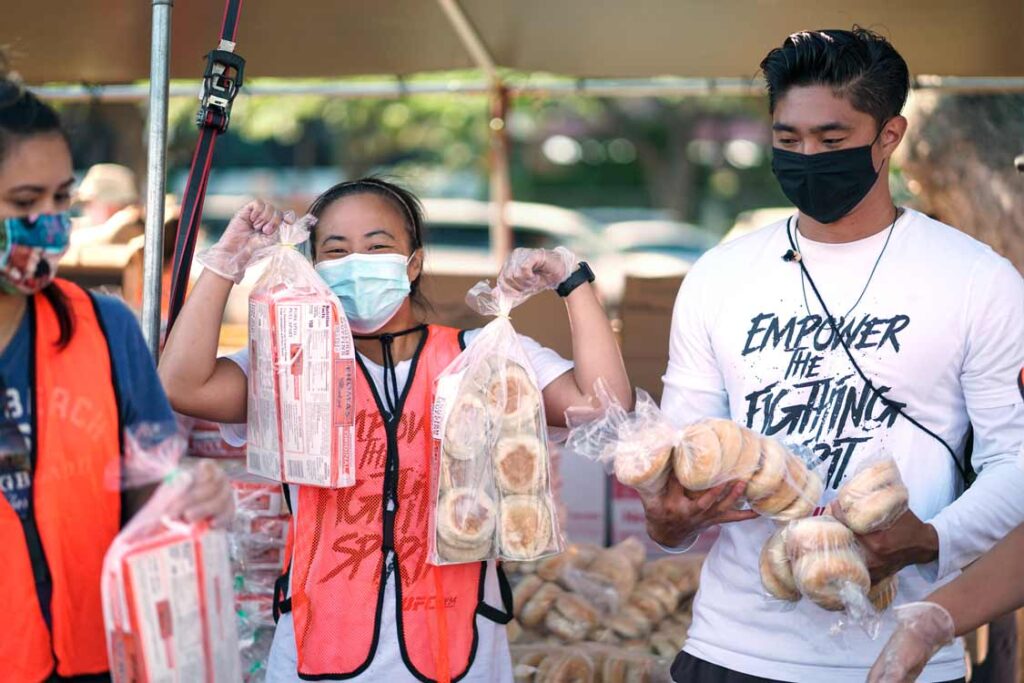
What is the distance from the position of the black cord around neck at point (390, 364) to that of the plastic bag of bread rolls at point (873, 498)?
93 centimetres

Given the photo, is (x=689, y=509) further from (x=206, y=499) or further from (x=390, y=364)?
(x=206, y=499)

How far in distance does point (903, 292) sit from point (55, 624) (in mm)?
1707

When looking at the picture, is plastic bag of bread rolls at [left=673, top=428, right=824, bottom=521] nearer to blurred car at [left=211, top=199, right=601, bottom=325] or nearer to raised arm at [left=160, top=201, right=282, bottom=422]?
raised arm at [left=160, top=201, right=282, bottom=422]

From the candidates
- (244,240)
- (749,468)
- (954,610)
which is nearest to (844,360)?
(749,468)

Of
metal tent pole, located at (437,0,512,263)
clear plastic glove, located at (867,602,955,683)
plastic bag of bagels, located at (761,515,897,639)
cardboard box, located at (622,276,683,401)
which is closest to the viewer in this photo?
clear plastic glove, located at (867,602,955,683)

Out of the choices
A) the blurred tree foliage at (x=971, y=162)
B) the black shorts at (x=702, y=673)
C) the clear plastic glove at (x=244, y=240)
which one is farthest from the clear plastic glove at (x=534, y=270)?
Result: the blurred tree foliage at (x=971, y=162)

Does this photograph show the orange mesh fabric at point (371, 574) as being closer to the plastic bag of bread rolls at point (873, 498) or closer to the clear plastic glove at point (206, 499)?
the clear plastic glove at point (206, 499)

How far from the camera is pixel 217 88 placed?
2.63 m

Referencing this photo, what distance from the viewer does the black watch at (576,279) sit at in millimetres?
2619

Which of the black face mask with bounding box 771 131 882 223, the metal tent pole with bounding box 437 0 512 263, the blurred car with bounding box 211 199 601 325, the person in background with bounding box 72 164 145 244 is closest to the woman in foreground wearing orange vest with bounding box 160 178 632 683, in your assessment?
the black face mask with bounding box 771 131 882 223

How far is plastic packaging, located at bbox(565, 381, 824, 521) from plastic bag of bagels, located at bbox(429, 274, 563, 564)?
220 mm

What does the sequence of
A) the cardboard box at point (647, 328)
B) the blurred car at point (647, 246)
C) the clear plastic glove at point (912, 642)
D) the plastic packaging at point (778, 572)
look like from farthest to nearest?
the blurred car at point (647, 246)
the cardboard box at point (647, 328)
the plastic packaging at point (778, 572)
the clear plastic glove at point (912, 642)

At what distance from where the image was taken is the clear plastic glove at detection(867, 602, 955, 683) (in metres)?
2.01

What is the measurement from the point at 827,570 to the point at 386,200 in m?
1.23
